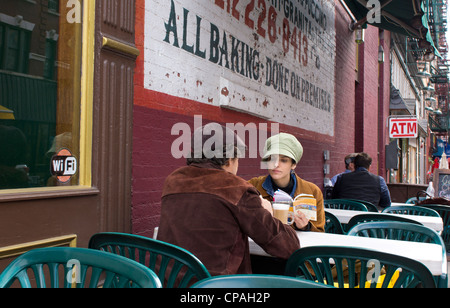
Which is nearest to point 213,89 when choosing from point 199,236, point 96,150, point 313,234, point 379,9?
point 96,150

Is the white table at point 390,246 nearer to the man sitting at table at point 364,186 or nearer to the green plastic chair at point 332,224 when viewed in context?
the green plastic chair at point 332,224

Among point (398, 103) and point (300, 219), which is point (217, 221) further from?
point (398, 103)

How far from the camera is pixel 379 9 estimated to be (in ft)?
30.5

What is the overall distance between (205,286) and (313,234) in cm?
187

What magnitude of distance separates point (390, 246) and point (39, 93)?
2717mm

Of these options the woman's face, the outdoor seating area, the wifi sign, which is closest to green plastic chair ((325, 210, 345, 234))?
the woman's face

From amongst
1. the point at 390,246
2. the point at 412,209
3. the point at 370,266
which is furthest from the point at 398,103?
the point at 370,266

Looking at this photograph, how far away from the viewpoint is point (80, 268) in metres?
1.49

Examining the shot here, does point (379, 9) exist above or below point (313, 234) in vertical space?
above

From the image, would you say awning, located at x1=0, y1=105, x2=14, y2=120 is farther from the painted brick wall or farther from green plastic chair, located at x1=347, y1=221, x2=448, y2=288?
green plastic chair, located at x1=347, y1=221, x2=448, y2=288

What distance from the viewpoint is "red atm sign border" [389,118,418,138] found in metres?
13.3

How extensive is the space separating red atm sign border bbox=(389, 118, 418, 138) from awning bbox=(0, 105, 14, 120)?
41.3 feet

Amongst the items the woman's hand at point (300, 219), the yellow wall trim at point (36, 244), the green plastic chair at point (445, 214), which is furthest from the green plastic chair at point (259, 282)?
the green plastic chair at point (445, 214)
